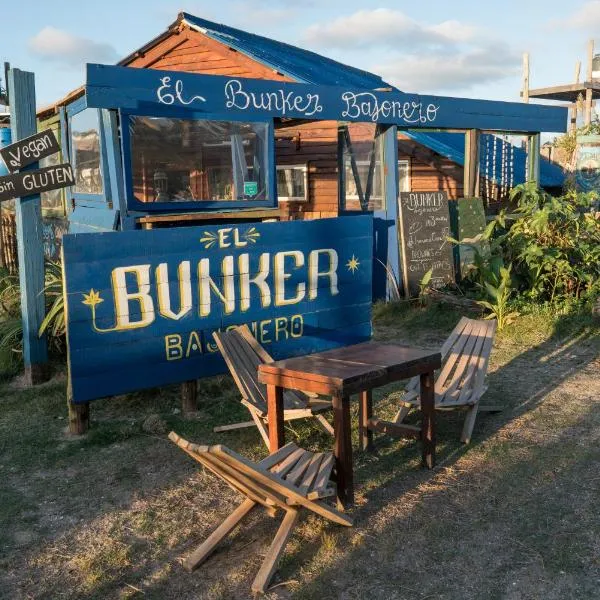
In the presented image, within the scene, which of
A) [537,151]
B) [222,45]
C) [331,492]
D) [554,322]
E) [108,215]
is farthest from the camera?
[222,45]

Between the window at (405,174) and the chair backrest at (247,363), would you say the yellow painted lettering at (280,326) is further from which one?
the window at (405,174)

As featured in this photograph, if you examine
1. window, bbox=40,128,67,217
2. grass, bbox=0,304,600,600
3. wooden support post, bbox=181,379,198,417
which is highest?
window, bbox=40,128,67,217

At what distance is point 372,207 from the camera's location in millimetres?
10383

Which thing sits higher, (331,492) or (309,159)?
(309,159)

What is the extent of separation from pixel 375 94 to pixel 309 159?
4.36 meters

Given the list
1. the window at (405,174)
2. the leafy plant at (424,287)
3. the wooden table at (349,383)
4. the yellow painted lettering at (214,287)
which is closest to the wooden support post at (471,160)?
the leafy plant at (424,287)

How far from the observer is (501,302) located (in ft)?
27.5

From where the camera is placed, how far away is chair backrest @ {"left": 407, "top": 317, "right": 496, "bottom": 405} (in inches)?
208

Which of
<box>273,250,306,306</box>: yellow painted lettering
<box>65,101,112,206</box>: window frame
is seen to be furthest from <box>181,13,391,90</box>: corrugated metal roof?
<box>273,250,306,306</box>: yellow painted lettering

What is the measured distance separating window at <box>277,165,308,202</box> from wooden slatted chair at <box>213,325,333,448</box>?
867 centimetres

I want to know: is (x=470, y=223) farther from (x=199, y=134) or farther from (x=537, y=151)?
(x=199, y=134)

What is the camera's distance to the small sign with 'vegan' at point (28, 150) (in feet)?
19.6

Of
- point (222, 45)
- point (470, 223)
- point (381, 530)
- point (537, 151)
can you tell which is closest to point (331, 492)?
point (381, 530)

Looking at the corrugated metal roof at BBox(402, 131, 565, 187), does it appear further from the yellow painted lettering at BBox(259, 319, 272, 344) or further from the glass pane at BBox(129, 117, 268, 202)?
the yellow painted lettering at BBox(259, 319, 272, 344)
